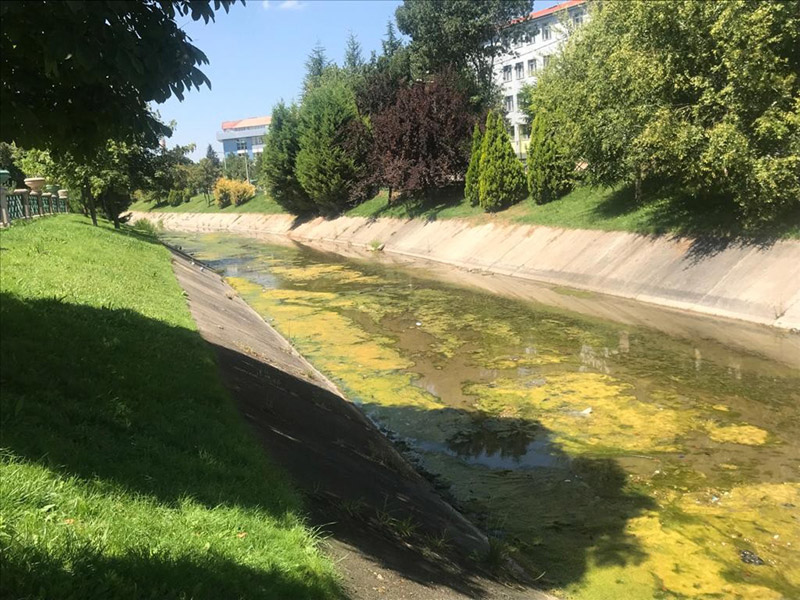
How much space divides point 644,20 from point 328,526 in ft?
65.7

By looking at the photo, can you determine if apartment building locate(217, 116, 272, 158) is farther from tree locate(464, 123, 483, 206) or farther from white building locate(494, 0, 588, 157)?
tree locate(464, 123, 483, 206)

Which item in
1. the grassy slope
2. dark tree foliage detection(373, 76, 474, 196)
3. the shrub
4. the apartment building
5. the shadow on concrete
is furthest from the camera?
→ the apartment building

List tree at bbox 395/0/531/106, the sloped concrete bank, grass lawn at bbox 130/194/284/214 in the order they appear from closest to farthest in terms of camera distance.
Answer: the sloped concrete bank
tree at bbox 395/0/531/106
grass lawn at bbox 130/194/284/214

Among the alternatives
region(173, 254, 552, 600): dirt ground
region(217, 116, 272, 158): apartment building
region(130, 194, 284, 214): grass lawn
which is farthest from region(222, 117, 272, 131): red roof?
region(173, 254, 552, 600): dirt ground

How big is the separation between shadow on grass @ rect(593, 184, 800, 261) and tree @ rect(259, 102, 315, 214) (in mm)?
37249

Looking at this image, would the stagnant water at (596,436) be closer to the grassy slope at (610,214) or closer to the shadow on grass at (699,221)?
the shadow on grass at (699,221)

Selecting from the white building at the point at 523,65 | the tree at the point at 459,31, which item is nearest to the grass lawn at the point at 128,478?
the tree at the point at 459,31

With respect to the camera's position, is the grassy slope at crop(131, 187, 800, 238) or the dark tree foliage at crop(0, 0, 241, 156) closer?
the dark tree foliage at crop(0, 0, 241, 156)

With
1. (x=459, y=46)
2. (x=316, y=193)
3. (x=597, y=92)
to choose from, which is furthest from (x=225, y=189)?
(x=597, y=92)

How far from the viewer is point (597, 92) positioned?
24.7 metres

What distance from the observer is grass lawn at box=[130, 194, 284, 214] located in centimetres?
7519

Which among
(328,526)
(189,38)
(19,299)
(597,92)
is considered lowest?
(328,526)

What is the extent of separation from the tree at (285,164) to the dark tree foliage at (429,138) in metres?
16.9

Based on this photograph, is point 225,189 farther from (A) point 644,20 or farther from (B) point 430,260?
(A) point 644,20
